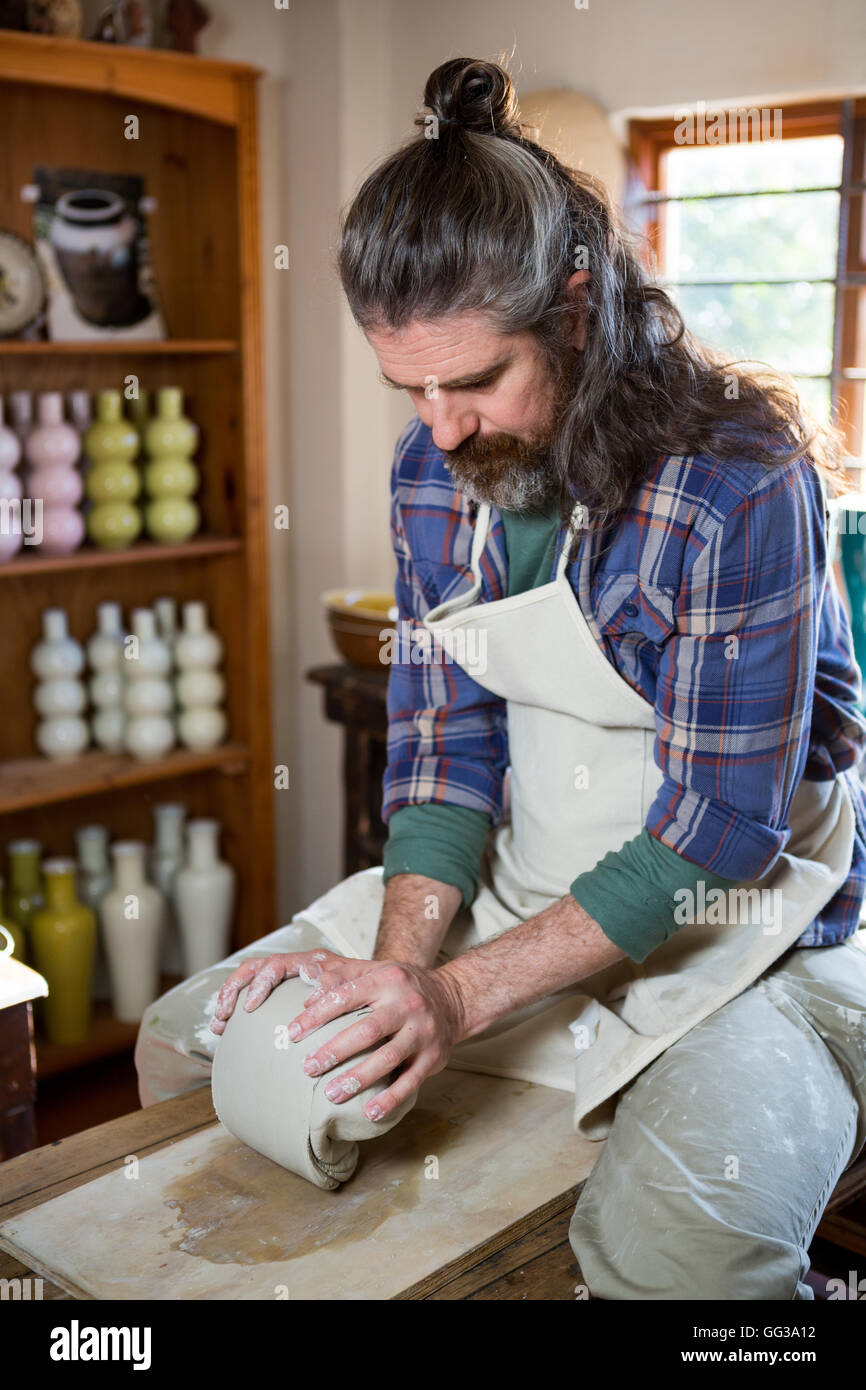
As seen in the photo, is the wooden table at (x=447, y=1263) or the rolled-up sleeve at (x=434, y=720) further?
the rolled-up sleeve at (x=434, y=720)

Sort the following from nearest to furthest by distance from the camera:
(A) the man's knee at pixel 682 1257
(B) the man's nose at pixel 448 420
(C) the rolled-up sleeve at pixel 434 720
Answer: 1. (A) the man's knee at pixel 682 1257
2. (B) the man's nose at pixel 448 420
3. (C) the rolled-up sleeve at pixel 434 720

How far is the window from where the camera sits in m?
2.52

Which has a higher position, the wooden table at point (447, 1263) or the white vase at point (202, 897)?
the wooden table at point (447, 1263)

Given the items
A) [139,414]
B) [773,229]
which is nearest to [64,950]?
[139,414]

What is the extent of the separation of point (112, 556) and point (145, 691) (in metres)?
0.30

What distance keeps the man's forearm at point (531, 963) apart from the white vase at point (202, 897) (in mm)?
1610

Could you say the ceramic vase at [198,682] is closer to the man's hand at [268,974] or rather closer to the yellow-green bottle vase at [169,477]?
the yellow-green bottle vase at [169,477]

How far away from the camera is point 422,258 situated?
1.30 meters

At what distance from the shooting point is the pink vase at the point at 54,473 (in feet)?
8.77

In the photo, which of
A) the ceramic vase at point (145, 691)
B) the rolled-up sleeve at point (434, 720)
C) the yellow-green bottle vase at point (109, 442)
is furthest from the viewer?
the ceramic vase at point (145, 691)

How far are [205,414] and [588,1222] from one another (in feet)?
7.23

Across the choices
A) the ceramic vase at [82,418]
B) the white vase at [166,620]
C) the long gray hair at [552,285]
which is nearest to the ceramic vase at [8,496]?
the ceramic vase at [82,418]

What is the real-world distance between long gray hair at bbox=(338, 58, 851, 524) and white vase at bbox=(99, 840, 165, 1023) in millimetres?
1661

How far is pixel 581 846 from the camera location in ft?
5.19
